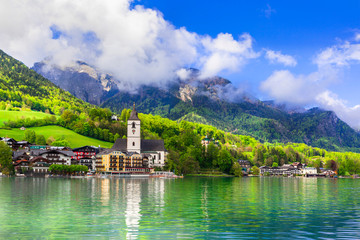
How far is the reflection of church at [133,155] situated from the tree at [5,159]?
3603 centimetres

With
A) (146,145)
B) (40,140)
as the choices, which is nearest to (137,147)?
(146,145)

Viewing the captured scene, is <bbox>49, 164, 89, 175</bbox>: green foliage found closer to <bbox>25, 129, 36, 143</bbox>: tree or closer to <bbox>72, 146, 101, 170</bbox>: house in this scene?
<bbox>72, 146, 101, 170</bbox>: house

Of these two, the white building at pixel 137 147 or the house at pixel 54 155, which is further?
the white building at pixel 137 147

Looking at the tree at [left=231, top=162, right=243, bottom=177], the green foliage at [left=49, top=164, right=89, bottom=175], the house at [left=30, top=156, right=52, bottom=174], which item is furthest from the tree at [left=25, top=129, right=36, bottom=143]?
the tree at [left=231, top=162, right=243, bottom=177]

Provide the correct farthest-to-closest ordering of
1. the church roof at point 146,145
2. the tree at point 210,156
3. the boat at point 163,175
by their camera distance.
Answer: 1. the tree at point 210,156
2. the church roof at point 146,145
3. the boat at point 163,175

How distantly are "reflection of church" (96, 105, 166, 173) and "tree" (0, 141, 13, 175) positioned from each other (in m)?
36.0

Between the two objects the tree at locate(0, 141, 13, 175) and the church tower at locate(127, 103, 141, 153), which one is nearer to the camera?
the tree at locate(0, 141, 13, 175)

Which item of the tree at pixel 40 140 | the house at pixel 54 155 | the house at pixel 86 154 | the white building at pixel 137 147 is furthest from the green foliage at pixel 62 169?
the tree at pixel 40 140

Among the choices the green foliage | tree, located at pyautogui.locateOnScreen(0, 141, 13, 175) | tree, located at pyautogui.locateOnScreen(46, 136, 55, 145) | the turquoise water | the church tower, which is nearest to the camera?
the turquoise water

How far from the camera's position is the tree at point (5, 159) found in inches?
5231

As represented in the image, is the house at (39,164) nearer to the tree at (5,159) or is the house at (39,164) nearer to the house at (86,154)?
the tree at (5,159)

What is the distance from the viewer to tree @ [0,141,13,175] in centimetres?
13288

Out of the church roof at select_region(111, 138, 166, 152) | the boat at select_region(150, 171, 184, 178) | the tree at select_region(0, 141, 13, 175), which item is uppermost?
the church roof at select_region(111, 138, 166, 152)

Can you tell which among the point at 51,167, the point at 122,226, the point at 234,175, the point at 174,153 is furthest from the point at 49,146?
the point at 122,226
